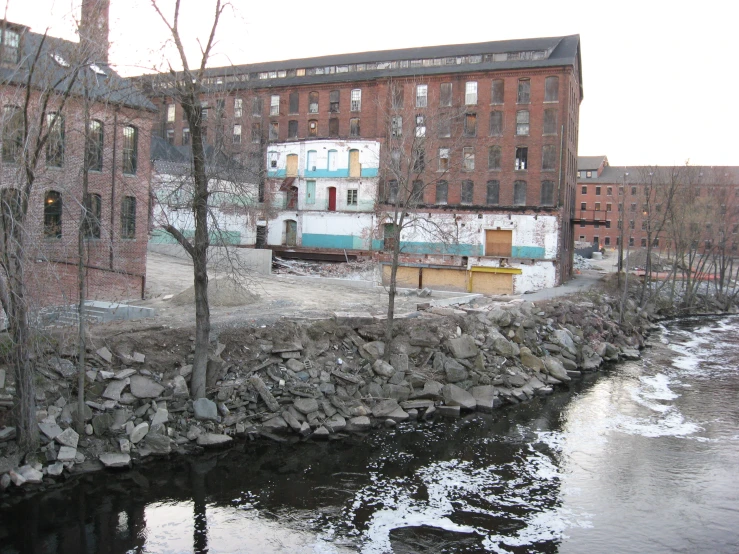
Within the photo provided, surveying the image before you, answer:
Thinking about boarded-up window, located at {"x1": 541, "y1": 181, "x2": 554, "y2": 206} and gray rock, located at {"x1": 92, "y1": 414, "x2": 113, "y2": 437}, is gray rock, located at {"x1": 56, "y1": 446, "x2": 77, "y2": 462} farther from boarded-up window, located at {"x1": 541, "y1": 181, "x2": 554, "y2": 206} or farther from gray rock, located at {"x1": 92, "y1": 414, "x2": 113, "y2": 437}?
boarded-up window, located at {"x1": 541, "y1": 181, "x2": 554, "y2": 206}

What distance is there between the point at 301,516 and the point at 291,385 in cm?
596

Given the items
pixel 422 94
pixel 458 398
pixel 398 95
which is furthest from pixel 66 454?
pixel 422 94

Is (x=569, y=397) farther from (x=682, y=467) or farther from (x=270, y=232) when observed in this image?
(x=270, y=232)

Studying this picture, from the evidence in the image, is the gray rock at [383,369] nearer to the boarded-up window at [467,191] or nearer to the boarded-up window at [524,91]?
the boarded-up window at [467,191]

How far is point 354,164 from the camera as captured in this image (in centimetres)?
4825

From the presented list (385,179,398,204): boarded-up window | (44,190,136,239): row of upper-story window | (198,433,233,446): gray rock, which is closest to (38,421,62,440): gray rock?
(198,433,233,446): gray rock

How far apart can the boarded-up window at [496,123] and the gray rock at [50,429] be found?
37.0 m

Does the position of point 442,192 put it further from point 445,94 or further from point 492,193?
point 445,94

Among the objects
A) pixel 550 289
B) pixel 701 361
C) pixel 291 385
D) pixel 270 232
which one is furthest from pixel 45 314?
pixel 270 232

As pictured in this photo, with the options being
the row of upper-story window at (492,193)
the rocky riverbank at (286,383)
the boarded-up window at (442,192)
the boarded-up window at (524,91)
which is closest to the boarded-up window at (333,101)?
the row of upper-story window at (492,193)

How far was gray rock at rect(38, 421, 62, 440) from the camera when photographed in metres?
13.5

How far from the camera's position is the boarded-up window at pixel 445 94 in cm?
4497

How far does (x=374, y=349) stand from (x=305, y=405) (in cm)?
418

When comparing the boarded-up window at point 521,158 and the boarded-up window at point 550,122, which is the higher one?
the boarded-up window at point 550,122
